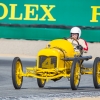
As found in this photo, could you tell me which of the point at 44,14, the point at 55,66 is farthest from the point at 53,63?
the point at 44,14

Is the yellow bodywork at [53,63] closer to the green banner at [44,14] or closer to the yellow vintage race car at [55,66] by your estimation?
the yellow vintage race car at [55,66]

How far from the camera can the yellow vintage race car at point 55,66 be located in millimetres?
16431

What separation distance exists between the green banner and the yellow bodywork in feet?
65.5

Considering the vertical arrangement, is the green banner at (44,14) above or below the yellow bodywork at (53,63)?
above

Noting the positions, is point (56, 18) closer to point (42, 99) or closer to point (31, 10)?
point (31, 10)

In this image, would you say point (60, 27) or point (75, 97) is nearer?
point (75, 97)

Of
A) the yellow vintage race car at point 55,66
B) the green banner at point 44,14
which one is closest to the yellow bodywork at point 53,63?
the yellow vintage race car at point 55,66

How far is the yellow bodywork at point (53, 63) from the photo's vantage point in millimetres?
16516

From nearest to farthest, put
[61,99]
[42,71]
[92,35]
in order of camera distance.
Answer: [61,99]
[42,71]
[92,35]

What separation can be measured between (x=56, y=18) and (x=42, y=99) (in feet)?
82.3

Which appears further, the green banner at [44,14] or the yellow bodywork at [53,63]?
the green banner at [44,14]

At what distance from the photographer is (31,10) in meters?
38.3

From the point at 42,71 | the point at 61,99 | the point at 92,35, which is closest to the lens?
the point at 61,99

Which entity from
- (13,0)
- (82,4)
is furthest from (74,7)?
(13,0)
